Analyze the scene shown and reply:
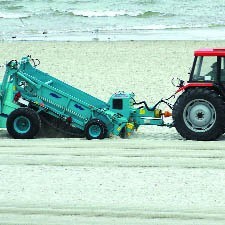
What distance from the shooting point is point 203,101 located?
33.7 feet

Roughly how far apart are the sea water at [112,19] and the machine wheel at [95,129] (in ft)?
48.1

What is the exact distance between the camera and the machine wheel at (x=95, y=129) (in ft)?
34.3

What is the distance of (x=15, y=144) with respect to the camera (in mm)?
10234

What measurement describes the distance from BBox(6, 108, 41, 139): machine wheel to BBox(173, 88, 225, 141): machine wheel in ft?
6.29

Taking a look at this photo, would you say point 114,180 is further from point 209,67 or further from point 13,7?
point 13,7

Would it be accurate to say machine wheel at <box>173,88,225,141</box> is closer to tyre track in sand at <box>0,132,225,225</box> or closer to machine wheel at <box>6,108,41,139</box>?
tyre track in sand at <box>0,132,225,225</box>

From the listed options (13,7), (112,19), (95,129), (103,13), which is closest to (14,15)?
(13,7)

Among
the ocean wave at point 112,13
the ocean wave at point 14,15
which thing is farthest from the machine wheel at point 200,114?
the ocean wave at point 14,15

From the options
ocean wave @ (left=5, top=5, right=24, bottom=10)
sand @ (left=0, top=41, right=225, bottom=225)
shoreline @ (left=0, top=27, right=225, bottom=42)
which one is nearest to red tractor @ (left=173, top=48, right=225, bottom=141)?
sand @ (left=0, top=41, right=225, bottom=225)

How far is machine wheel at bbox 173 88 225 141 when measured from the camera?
1021 cm

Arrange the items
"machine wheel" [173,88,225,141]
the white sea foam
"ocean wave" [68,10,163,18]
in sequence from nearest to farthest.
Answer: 1. "machine wheel" [173,88,225,141]
2. "ocean wave" [68,10,163,18]
3. the white sea foam

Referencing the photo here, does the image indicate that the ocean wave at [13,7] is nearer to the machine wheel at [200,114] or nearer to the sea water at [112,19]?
the sea water at [112,19]

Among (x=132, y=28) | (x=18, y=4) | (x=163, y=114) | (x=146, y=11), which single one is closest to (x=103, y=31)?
(x=132, y=28)

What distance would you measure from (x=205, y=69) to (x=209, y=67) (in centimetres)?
6
